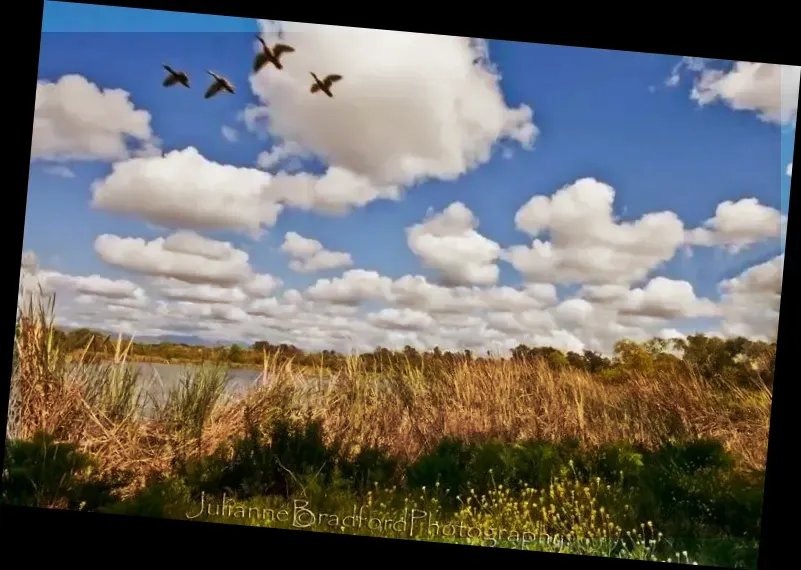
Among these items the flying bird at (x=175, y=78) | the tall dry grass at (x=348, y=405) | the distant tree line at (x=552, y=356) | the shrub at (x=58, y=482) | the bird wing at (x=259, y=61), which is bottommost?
the shrub at (x=58, y=482)

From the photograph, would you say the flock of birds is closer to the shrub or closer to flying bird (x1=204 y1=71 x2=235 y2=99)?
flying bird (x1=204 y1=71 x2=235 y2=99)

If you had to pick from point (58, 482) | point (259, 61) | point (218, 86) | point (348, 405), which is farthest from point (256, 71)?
point (58, 482)

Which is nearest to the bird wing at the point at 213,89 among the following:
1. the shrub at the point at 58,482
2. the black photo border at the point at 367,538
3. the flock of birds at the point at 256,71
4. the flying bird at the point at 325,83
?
the flock of birds at the point at 256,71

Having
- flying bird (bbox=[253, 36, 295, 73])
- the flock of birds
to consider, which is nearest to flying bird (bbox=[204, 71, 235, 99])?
the flock of birds

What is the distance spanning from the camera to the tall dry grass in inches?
93.4

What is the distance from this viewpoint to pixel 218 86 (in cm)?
240

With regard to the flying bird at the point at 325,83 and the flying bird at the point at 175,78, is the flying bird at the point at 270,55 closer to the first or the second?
the flying bird at the point at 325,83

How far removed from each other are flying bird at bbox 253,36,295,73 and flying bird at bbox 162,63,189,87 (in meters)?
0.27

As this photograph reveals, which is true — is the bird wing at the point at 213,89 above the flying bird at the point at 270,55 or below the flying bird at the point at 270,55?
below

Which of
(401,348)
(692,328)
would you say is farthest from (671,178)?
(401,348)

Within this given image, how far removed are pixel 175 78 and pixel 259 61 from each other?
332 millimetres

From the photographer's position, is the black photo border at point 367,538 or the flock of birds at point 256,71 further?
the flock of birds at point 256,71

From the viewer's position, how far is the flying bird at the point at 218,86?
2.39m

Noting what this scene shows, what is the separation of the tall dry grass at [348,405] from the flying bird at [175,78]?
0.96 metres
